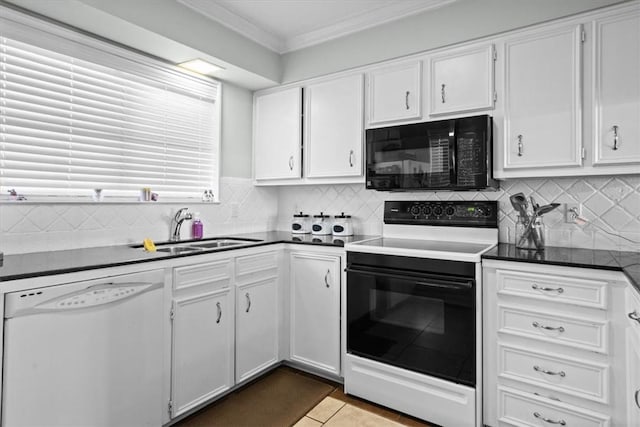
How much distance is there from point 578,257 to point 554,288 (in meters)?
0.25

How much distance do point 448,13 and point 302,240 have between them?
181 centimetres

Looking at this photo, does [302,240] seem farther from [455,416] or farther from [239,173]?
[455,416]

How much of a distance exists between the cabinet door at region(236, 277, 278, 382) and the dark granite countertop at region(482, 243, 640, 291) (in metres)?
1.45

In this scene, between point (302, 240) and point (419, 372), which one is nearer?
point (419, 372)

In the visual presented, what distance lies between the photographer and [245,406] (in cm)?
228

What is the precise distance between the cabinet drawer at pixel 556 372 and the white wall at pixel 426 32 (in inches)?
72.3

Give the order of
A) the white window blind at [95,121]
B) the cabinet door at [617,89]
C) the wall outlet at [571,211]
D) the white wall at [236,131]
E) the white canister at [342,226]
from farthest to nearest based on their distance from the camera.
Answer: the white wall at [236,131] → the white canister at [342,226] → the wall outlet at [571,211] → the white window blind at [95,121] → the cabinet door at [617,89]

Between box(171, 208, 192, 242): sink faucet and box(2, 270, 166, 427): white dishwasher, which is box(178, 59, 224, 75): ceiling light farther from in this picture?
box(2, 270, 166, 427): white dishwasher

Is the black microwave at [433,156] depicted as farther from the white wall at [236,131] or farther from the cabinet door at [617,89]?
the white wall at [236,131]

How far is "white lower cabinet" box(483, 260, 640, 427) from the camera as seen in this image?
1667 millimetres

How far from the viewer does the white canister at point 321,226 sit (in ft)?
10.2

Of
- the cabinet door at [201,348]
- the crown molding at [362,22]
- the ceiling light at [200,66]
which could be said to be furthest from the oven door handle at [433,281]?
the ceiling light at [200,66]

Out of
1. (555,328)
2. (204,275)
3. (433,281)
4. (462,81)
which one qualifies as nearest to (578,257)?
(555,328)

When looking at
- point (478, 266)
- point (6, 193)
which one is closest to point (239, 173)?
point (6, 193)
